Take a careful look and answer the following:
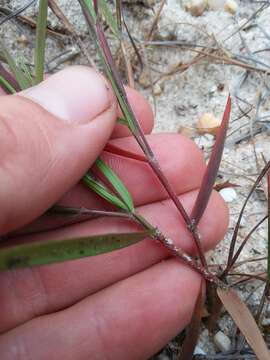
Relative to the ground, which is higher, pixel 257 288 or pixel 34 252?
pixel 34 252

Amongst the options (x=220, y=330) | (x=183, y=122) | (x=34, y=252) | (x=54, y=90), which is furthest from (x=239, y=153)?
(x=34, y=252)

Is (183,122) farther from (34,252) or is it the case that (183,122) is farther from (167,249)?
(34,252)

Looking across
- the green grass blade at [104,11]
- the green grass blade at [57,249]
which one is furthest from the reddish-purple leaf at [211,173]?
the green grass blade at [104,11]

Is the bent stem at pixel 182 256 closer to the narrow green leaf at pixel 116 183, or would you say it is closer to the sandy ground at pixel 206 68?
the narrow green leaf at pixel 116 183

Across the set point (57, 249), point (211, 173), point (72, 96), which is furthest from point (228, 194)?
point (57, 249)

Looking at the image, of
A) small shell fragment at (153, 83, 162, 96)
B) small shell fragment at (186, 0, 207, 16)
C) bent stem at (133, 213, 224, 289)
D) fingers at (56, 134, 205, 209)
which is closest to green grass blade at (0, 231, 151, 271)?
bent stem at (133, 213, 224, 289)

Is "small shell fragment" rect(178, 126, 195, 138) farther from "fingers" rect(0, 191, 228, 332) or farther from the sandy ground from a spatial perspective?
"fingers" rect(0, 191, 228, 332)
